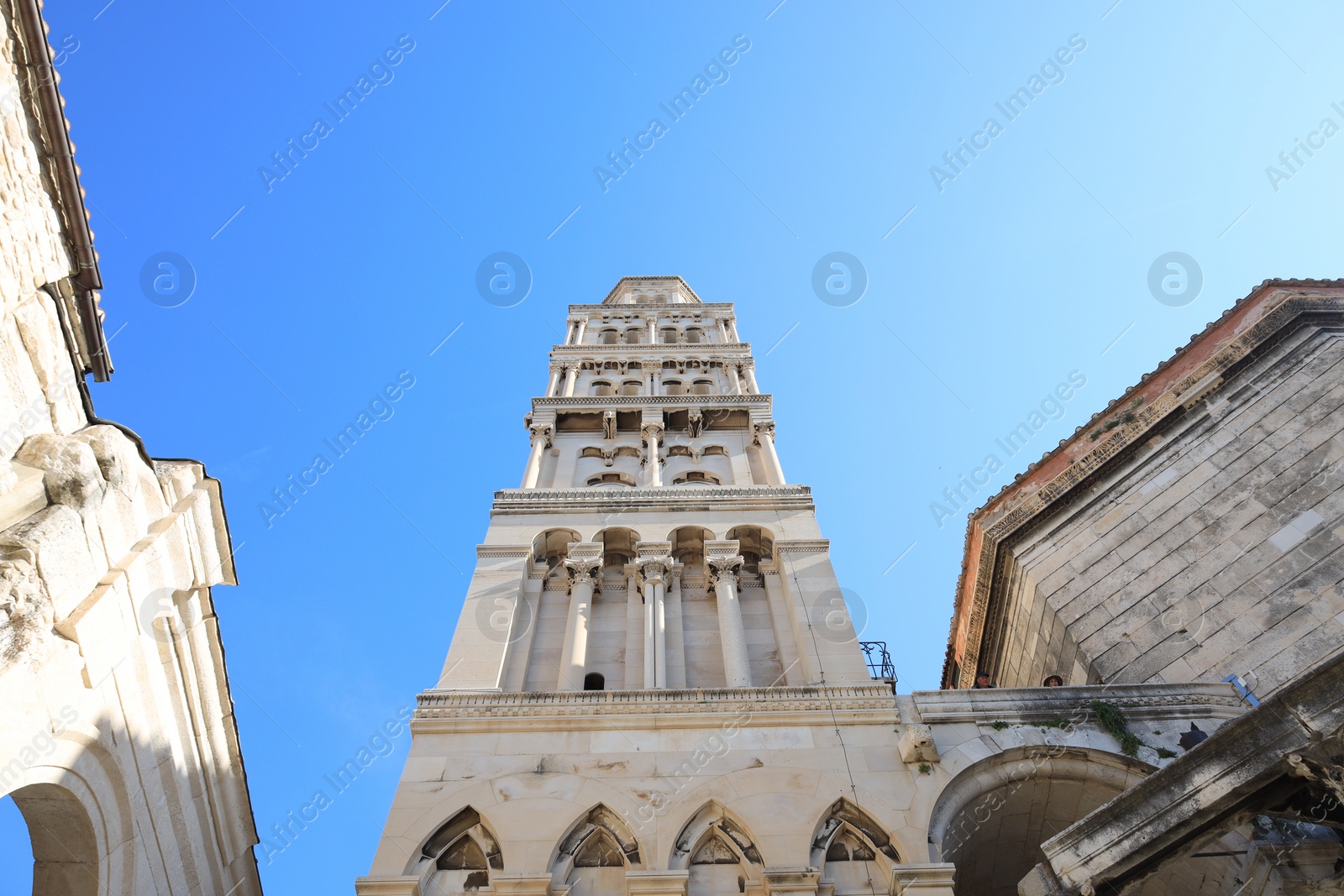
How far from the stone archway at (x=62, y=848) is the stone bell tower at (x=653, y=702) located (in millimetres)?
3378

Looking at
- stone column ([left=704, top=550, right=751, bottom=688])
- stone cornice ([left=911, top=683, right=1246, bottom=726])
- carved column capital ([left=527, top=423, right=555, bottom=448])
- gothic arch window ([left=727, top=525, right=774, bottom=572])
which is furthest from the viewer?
carved column capital ([left=527, top=423, right=555, bottom=448])

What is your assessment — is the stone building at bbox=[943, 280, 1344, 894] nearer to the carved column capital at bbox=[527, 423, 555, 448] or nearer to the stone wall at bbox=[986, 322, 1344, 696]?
the stone wall at bbox=[986, 322, 1344, 696]

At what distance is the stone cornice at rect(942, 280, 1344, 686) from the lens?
19469 millimetres

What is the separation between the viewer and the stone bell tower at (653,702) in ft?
42.5

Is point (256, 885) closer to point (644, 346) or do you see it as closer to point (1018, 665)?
point (1018, 665)

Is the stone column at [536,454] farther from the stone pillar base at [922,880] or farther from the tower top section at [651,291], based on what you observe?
the tower top section at [651,291]

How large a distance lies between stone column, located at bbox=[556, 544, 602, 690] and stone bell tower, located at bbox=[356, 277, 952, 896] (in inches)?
1.9

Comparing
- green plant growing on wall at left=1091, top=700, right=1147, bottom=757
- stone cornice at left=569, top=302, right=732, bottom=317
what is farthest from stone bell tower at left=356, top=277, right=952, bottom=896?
stone cornice at left=569, top=302, right=732, bottom=317

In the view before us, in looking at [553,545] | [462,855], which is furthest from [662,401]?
[462,855]

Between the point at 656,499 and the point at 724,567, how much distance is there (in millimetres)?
2716

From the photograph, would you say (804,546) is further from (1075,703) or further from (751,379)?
(751,379)

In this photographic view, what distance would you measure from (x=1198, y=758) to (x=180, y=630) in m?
12.5

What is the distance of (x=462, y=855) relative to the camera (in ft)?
43.5

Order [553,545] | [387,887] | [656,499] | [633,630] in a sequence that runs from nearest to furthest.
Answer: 1. [387,887]
2. [633,630]
3. [553,545]
4. [656,499]
